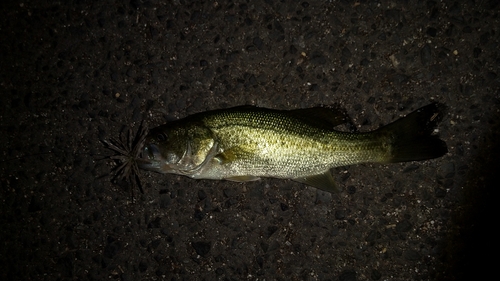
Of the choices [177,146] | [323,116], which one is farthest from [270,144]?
[177,146]

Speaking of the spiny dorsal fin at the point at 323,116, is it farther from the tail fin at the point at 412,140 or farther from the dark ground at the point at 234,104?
the tail fin at the point at 412,140

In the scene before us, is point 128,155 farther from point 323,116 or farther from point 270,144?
point 323,116

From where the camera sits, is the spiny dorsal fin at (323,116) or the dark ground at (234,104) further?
the dark ground at (234,104)

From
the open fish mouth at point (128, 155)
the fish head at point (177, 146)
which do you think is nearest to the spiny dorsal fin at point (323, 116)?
the fish head at point (177, 146)

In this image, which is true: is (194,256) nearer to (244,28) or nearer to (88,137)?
(88,137)

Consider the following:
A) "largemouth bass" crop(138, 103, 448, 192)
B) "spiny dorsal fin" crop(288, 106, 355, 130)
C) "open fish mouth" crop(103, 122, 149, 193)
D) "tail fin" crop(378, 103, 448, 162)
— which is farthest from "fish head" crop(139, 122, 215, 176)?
"tail fin" crop(378, 103, 448, 162)

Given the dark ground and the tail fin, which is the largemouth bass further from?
the dark ground

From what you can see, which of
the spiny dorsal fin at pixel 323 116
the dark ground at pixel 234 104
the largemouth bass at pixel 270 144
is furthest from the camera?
the dark ground at pixel 234 104
